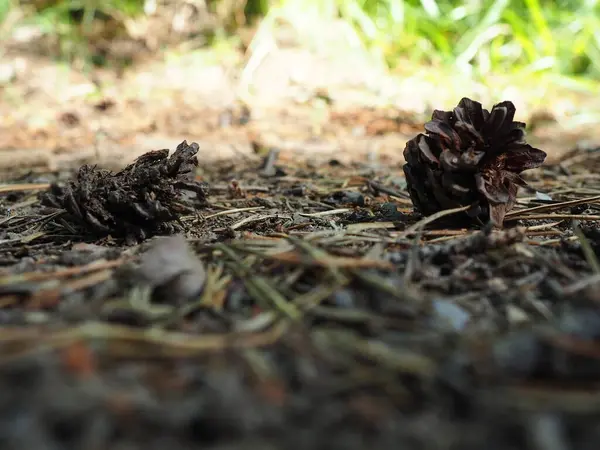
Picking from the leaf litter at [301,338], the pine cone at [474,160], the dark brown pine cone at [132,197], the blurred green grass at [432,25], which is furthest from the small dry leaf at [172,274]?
the blurred green grass at [432,25]

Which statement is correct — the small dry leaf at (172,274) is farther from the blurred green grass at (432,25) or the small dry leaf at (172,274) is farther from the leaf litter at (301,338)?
the blurred green grass at (432,25)

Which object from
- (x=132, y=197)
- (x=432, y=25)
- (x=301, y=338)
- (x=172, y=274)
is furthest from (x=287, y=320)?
(x=432, y=25)

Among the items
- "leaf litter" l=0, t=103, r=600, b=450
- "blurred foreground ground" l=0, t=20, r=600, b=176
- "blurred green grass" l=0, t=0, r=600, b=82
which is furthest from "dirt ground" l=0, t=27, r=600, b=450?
"blurred green grass" l=0, t=0, r=600, b=82

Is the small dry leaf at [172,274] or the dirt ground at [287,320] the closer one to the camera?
the dirt ground at [287,320]

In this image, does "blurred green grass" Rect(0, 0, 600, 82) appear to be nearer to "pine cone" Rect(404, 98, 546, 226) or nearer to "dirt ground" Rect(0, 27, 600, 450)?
"dirt ground" Rect(0, 27, 600, 450)

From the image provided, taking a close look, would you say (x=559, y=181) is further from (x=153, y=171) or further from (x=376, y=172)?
(x=153, y=171)

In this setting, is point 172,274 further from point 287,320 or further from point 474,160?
point 474,160
